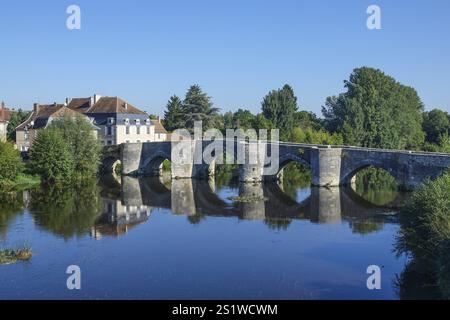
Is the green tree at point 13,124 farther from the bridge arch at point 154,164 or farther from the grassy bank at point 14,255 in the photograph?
the grassy bank at point 14,255

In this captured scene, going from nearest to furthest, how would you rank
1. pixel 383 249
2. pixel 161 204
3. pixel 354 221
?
pixel 383 249, pixel 354 221, pixel 161 204

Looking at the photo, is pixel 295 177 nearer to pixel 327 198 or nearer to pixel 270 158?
pixel 270 158

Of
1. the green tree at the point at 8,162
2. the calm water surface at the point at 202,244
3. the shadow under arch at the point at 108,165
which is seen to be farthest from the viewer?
the shadow under arch at the point at 108,165

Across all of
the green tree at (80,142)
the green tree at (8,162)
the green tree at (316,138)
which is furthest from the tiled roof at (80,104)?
the green tree at (316,138)

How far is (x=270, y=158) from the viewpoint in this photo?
1710 inches

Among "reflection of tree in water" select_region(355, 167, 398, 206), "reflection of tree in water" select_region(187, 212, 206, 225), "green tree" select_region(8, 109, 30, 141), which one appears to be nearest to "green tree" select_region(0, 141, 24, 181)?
"reflection of tree in water" select_region(187, 212, 206, 225)

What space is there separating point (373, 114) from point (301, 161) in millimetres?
17083

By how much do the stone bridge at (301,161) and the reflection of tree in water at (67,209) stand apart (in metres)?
8.13

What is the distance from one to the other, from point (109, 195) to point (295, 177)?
57.6 feet

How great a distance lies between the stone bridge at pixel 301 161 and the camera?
33656 mm

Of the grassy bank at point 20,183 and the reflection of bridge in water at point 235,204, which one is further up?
the grassy bank at point 20,183

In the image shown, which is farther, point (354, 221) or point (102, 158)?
point (102, 158)
